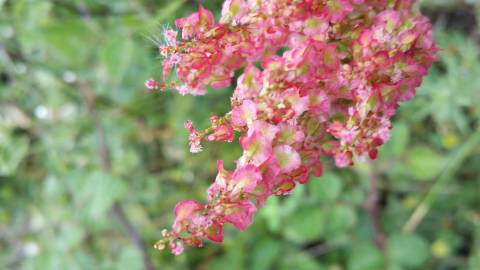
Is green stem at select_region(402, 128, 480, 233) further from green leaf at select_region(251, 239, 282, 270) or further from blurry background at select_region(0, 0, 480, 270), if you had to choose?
green leaf at select_region(251, 239, 282, 270)

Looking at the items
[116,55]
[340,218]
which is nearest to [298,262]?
[340,218]

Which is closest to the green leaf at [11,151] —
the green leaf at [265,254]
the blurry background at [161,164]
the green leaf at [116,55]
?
the blurry background at [161,164]

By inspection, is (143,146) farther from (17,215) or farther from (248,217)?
(248,217)

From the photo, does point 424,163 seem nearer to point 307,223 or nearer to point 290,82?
point 307,223

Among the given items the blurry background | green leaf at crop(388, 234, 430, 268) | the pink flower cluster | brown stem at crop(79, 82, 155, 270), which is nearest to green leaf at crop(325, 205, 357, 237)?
the blurry background

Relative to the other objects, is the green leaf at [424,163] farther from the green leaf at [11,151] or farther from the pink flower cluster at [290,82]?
the green leaf at [11,151]
